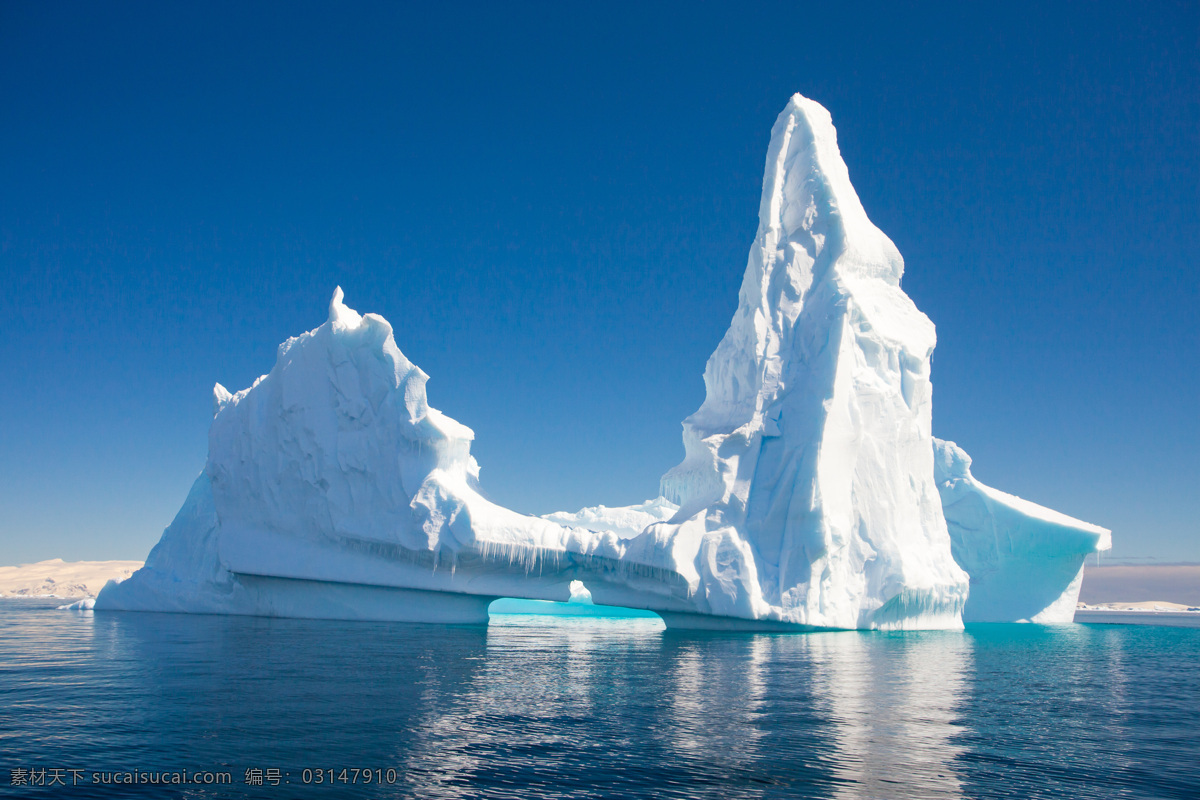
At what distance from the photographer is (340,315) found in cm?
2378

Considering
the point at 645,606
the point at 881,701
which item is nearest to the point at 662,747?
the point at 881,701

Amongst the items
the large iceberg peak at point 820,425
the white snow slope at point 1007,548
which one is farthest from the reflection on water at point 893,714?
the white snow slope at point 1007,548

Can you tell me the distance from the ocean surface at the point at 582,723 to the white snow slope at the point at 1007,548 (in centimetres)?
1379

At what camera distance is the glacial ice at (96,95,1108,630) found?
814 inches

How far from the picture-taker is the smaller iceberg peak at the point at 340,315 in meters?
23.5

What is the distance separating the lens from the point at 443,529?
21.2m

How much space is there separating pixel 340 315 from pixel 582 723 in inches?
714

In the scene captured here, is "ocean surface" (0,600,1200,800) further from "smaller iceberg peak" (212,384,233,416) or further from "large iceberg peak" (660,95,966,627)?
"smaller iceberg peak" (212,384,233,416)

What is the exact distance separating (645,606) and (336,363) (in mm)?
11659

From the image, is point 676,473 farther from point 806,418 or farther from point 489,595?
point 489,595

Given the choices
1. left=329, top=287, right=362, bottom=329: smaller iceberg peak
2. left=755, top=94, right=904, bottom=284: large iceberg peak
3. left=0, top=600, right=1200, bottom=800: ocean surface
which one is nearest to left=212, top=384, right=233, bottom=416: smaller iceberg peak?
left=329, top=287, right=362, bottom=329: smaller iceberg peak

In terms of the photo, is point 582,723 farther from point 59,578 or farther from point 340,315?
point 59,578

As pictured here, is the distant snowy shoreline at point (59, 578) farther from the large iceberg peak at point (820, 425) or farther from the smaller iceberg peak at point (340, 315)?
the large iceberg peak at point (820, 425)

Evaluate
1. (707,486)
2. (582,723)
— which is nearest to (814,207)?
(707,486)
